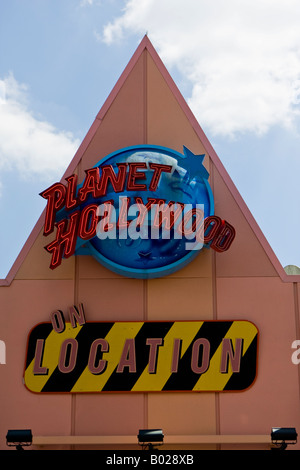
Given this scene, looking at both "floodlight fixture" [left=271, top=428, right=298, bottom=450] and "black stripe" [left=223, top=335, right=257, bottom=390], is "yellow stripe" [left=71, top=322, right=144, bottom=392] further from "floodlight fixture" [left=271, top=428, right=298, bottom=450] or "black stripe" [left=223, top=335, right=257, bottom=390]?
"floodlight fixture" [left=271, top=428, right=298, bottom=450]

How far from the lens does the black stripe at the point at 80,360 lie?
14578 millimetres

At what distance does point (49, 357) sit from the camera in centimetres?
1474

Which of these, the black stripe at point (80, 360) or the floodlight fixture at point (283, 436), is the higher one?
the black stripe at point (80, 360)

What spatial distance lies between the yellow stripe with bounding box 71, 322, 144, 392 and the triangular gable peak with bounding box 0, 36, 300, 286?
172 centimetres

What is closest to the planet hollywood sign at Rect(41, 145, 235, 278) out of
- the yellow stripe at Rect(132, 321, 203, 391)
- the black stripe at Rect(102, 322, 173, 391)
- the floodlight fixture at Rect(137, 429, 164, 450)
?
the black stripe at Rect(102, 322, 173, 391)

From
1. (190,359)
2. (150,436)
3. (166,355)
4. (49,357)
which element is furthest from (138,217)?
(150,436)

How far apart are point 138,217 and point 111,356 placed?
316 centimetres

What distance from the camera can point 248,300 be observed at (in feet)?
49.3

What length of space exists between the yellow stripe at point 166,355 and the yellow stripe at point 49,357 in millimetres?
1843

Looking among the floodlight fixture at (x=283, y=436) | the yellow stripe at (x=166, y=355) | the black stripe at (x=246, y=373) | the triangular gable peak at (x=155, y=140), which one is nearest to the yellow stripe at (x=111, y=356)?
the yellow stripe at (x=166, y=355)

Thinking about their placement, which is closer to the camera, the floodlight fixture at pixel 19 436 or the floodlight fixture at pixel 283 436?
the floodlight fixture at pixel 283 436

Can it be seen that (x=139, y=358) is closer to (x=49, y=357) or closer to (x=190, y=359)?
(x=190, y=359)

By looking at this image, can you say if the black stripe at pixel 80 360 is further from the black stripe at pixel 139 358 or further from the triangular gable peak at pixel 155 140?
the triangular gable peak at pixel 155 140

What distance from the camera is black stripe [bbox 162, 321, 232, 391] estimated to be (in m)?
14.5
